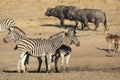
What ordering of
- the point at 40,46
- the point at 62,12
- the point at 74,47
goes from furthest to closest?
the point at 62,12
the point at 74,47
the point at 40,46

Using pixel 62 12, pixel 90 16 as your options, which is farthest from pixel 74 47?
pixel 62 12

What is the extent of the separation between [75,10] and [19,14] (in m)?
6.50

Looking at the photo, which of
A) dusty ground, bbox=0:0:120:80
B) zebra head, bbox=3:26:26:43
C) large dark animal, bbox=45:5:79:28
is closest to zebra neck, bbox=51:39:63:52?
dusty ground, bbox=0:0:120:80

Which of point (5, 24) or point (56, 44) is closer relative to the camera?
point (56, 44)

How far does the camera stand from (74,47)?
2672 centimetres

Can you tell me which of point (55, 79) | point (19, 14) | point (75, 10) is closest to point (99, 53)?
point (55, 79)

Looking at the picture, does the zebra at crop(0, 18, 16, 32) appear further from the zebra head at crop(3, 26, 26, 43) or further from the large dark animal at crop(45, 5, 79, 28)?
the zebra head at crop(3, 26, 26, 43)

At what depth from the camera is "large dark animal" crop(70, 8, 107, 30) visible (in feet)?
112

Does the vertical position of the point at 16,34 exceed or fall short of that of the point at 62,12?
it exceeds it

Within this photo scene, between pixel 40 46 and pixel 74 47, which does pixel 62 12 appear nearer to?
pixel 74 47

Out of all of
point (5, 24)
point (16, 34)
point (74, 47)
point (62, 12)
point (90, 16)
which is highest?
point (16, 34)

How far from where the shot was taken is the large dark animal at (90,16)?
1346 inches

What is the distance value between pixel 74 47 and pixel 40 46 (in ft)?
24.3

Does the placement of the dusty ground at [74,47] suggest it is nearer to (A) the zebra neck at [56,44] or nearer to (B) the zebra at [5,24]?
(B) the zebra at [5,24]
